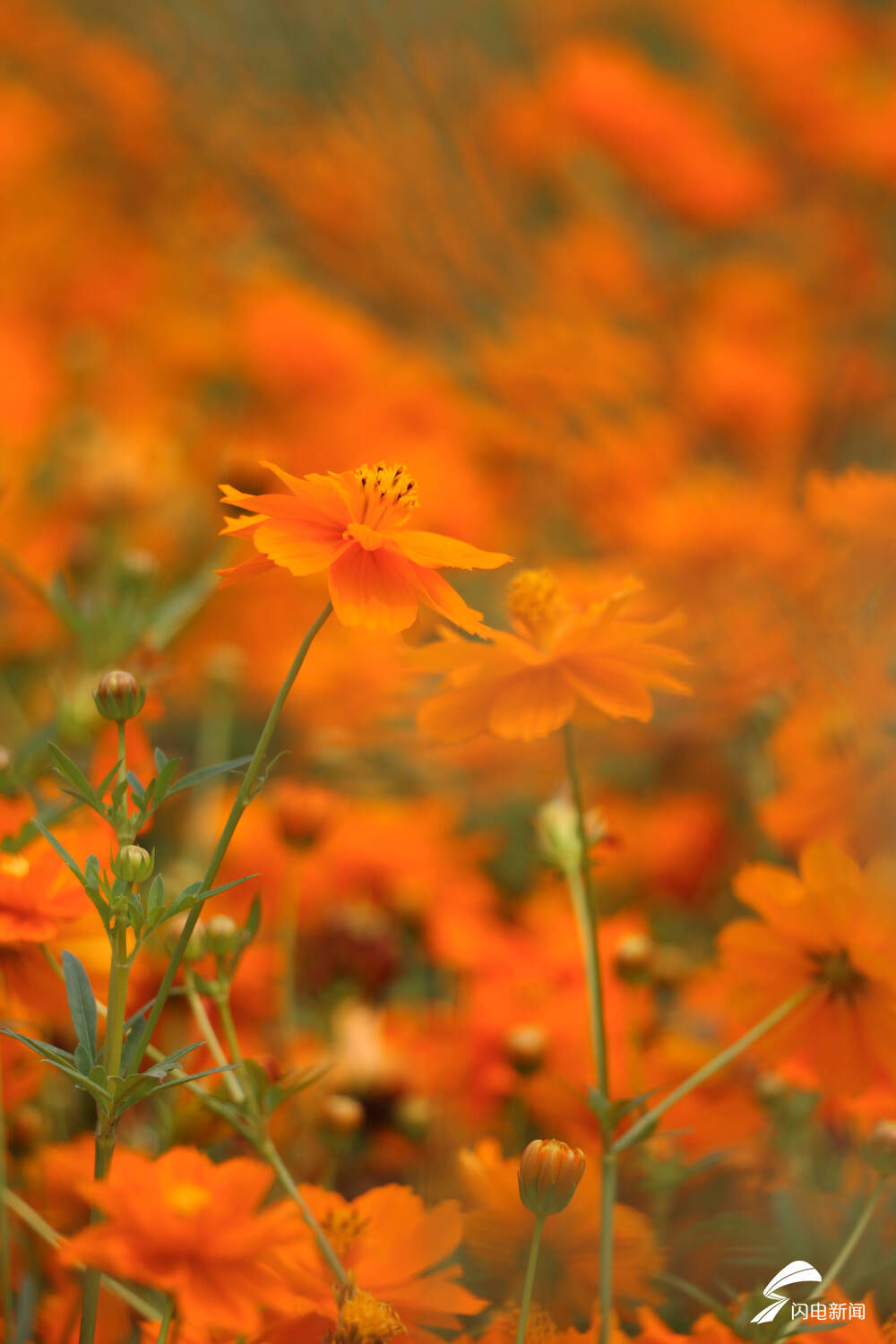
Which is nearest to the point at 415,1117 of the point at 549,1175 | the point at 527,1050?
the point at 527,1050

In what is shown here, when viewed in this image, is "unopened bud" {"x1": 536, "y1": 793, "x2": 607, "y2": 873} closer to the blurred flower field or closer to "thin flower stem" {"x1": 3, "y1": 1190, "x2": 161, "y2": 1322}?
the blurred flower field

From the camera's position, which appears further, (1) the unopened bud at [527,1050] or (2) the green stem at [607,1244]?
(1) the unopened bud at [527,1050]

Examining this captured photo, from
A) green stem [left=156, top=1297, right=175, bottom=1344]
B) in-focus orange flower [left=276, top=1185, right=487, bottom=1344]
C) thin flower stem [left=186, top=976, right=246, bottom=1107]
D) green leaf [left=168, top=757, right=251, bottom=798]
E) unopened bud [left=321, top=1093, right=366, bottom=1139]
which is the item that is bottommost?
green stem [left=156, top=1297, right=175, bottom=1344]

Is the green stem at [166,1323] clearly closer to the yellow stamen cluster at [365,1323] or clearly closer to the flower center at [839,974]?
the yellow stamen cluster at [365,1323]

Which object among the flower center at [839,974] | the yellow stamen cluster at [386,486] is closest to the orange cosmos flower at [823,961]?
the flower center at [839,974]

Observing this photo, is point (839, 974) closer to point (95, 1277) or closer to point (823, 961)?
point (823, 961)

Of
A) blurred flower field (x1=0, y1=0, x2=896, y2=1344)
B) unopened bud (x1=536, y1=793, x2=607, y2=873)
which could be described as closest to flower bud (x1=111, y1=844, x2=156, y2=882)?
blurred flower field (x1=0, y1=0, x2=896, y2=1344)

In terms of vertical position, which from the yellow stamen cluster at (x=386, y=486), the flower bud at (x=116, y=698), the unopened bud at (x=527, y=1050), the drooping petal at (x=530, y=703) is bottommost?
the unopened bud at (x=527, y=1050)
